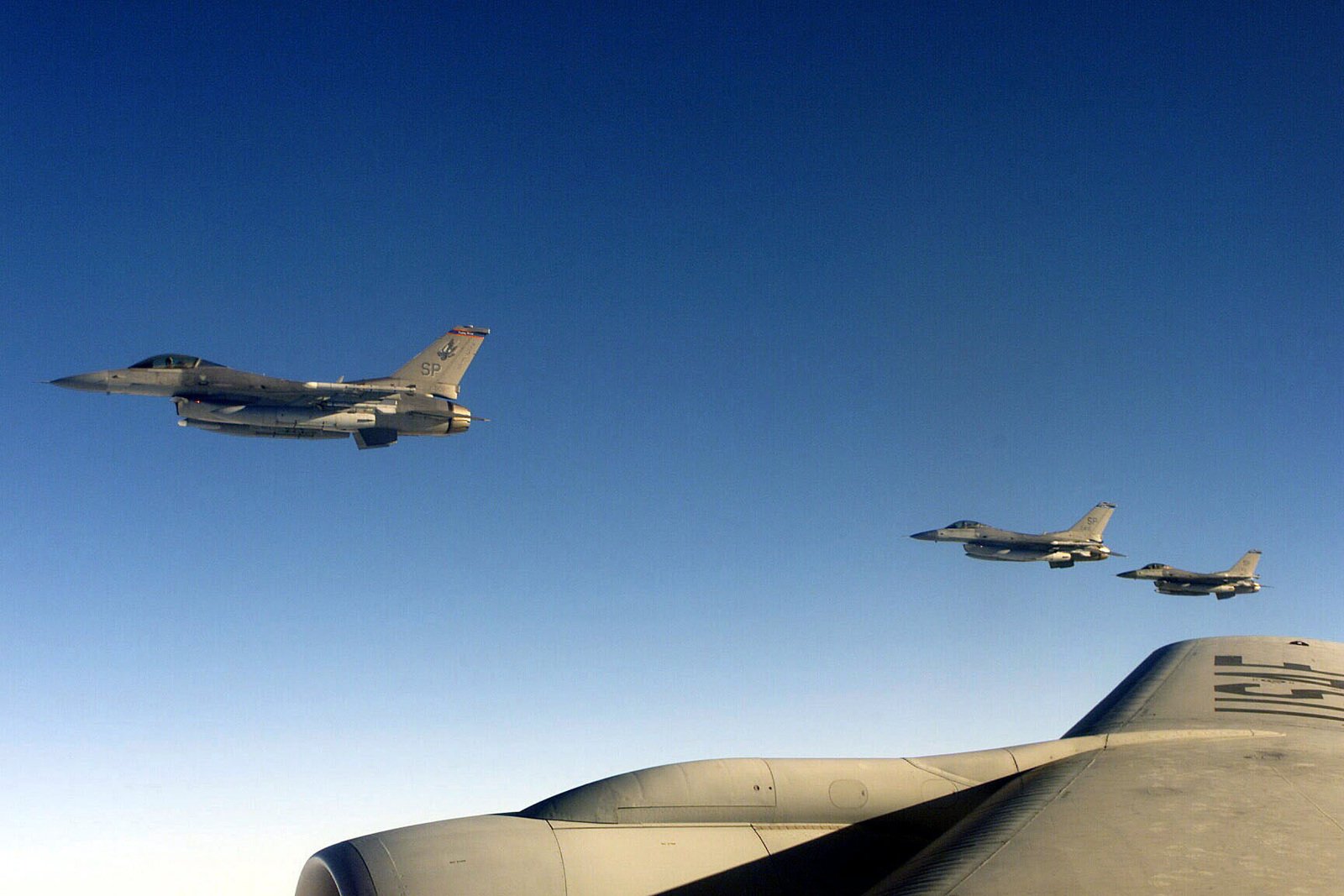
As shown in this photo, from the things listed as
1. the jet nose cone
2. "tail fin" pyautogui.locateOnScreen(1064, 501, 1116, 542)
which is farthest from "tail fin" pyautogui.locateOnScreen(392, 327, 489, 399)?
"tail fin" pyautogui.locateOnScreen(1064, 501, 1116, 542)

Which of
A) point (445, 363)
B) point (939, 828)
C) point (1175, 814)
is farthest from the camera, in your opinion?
point (445, 363)

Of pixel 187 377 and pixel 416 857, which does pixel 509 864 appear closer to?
pixel 416 857

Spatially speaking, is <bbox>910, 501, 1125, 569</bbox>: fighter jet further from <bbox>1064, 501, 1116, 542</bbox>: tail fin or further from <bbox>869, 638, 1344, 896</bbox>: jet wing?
<bbox>869, 638, 1344, 896</bbox>: jet wing

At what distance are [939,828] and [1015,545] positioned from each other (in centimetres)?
5248

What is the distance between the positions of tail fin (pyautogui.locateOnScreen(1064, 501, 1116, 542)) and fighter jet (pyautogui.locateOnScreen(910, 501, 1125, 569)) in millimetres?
2581

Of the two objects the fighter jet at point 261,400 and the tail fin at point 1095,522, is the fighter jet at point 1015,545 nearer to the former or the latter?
the tail fin at point 1095,522

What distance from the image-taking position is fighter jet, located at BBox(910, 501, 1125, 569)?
56219 mm

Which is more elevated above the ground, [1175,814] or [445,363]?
[445,363]

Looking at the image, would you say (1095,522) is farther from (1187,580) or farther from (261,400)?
(261,400)

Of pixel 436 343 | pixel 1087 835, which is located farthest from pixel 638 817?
pixel 436 343

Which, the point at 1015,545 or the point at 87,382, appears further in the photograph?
the point at 1015,545

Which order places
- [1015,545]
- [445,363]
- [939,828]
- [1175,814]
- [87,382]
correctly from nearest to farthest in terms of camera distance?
[1175,814]
[939,828]
[87,382]
[445,363]
[1015,545]

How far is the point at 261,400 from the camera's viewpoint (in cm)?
3112

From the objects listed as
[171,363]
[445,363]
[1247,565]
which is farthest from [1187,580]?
[171,363]
